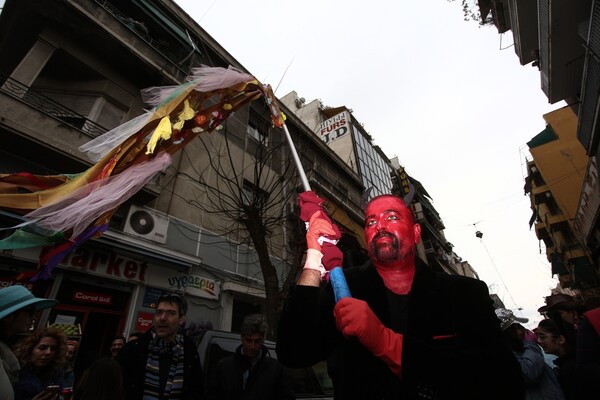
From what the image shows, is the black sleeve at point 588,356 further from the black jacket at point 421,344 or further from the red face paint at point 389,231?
the red face paint at point 389,231

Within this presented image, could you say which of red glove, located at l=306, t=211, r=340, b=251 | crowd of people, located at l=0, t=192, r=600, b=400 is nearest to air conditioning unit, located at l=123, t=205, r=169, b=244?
crowd of people, located at l=0, t=192, r=600, b=400

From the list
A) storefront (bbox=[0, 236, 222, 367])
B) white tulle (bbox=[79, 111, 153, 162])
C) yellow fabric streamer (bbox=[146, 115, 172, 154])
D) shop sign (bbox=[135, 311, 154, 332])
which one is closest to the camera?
yellow fabric streamer (bbox=[146, 115, 172, 154])

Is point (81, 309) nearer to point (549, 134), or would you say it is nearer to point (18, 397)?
point (18, 397)

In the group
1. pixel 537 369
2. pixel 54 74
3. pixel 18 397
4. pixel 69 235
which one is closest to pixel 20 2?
pixel 54 74

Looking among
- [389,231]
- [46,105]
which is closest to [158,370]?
[389,231]

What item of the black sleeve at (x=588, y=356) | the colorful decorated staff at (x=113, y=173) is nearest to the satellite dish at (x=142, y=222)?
the colorful decorated staff at (x=113, y=173)

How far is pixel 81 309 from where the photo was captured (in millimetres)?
7320

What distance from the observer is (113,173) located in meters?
3.00

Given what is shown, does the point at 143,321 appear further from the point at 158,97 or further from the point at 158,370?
the point at 158,97

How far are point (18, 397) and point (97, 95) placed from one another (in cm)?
894

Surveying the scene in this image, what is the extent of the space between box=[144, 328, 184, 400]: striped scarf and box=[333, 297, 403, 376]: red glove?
2266 mm

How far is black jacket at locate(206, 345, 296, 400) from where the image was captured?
9.25 feet

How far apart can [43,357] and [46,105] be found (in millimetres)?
8236

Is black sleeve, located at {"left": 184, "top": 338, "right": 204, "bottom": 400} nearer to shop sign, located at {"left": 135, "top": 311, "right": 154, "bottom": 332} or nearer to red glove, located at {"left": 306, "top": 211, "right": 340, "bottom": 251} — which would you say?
red glove, located at {"left": 306, "top": 211, "right": 340, "bottom": 251}
